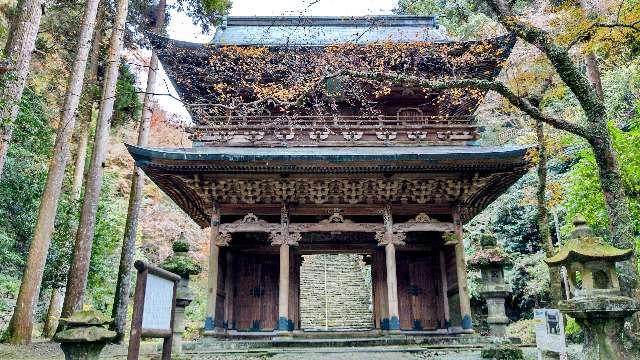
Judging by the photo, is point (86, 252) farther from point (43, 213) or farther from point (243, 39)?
point (243, 39)

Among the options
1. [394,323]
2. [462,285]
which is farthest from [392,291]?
[462,285]

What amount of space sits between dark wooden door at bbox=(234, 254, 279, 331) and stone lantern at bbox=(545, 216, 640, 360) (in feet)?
24.3

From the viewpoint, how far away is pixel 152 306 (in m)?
4.50

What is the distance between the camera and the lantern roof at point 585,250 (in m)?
5.43

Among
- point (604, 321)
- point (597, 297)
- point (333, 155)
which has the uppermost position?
point (333, 155)

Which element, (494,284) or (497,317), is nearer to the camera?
(497,317)

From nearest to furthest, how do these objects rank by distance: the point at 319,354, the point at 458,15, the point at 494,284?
A: 1. the point at 319,354
2. the point at 494,284
3. the point at 458,15

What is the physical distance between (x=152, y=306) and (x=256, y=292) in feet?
24.1

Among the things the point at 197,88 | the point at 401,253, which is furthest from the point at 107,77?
the point at 401,253

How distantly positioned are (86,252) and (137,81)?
811cm

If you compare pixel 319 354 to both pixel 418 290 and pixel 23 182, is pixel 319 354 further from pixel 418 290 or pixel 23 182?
pixel 23 182

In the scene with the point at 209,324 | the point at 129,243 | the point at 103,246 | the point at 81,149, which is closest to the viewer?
the point at 209,324

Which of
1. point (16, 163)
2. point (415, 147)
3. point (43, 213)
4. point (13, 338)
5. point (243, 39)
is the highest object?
point (243, 39)

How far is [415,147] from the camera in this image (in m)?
10.6
